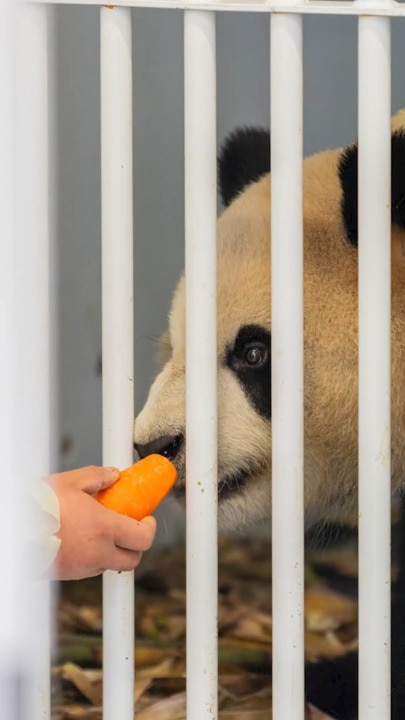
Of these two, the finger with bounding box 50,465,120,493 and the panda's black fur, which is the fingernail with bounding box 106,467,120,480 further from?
the panda's black fur

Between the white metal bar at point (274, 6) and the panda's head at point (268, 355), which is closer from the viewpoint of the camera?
the white metal bar at point (274, 6)

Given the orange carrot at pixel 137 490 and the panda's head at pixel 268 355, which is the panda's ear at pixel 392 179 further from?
the orange carrot at pixel 137 490

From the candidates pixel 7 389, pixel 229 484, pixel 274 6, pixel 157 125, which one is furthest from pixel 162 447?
pixel 157 125

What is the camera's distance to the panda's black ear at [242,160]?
1408mm

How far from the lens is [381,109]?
923mm

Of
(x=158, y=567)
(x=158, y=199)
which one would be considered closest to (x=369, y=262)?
(x=158, y=199)

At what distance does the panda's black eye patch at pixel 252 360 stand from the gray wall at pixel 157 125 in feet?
1.31

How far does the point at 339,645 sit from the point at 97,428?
0.56 meters

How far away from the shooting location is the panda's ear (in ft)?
3.52

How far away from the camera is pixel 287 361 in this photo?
932mm

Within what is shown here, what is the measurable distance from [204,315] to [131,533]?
21 centimetres

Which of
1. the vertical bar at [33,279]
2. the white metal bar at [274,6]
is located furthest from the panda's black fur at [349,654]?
the vertical bar at [33,279]

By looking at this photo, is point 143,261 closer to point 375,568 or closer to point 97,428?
point 97,428

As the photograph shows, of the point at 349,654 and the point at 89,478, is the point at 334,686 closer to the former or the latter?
the point at 349,654
